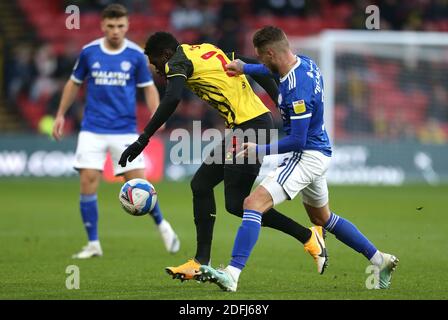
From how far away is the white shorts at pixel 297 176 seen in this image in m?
7.48

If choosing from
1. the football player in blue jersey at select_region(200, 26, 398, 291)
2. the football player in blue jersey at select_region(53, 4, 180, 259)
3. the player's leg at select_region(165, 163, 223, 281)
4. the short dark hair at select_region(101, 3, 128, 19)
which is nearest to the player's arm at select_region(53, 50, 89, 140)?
the football player in blue jersey at select_region(53, 4, 180, 259)

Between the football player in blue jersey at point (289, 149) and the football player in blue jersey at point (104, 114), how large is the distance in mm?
3155

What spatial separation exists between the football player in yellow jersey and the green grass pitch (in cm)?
41

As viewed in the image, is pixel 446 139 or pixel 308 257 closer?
pixel 308 257

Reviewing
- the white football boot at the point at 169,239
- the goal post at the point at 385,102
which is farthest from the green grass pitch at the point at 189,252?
the goal post at the point at 385,102

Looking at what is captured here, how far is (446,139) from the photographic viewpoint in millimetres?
23266

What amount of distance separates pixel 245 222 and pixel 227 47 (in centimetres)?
1516

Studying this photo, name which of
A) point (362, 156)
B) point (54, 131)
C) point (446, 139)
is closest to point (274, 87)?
point (54, 131)

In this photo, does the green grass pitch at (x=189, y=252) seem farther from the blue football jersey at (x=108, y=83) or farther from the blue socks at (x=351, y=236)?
the blue football jersey at (x=108, y=83)

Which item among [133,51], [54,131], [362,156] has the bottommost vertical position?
[362,156]

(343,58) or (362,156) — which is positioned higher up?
(343,58)

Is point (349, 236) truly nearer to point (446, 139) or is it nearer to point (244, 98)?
point (244, 98)

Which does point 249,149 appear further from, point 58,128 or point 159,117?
point 58,128
